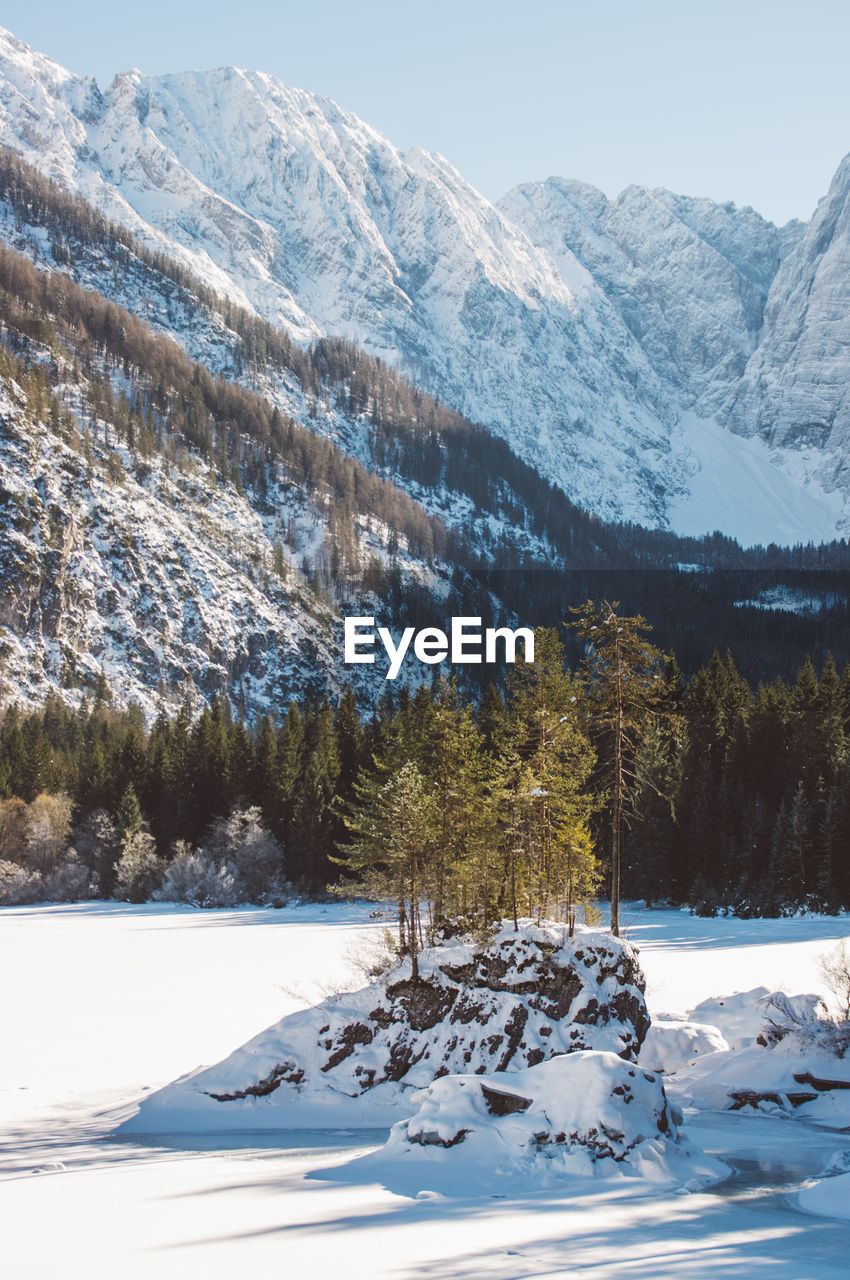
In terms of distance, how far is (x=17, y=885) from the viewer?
233 ft

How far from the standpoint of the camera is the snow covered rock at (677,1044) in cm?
2450

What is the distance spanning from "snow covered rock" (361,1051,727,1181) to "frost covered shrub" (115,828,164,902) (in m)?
57.0

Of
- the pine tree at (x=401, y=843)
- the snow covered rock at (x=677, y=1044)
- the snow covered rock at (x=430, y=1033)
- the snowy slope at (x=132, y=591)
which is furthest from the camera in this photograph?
the snowy slope at (x=132, y=591)

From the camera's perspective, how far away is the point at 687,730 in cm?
6756

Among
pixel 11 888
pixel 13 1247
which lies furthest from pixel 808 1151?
pixel 11 888

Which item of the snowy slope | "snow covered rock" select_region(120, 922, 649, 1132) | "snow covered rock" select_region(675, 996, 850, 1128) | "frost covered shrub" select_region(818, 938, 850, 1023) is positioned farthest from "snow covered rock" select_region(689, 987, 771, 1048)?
the snowy slope

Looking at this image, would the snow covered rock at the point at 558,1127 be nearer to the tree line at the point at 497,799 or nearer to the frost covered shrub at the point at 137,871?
the tree line at the point at 497,799

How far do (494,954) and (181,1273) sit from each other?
1408 cm

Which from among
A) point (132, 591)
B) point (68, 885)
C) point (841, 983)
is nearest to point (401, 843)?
point (841, 983)

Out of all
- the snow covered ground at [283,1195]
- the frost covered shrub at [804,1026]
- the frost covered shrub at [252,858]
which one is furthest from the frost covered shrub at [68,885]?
the frost covered shrub at [804,1026]

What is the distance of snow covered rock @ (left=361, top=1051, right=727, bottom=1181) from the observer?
1675cm

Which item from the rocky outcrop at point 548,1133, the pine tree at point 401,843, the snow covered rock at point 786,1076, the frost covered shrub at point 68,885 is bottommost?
the frost covered shrub at point 68,885

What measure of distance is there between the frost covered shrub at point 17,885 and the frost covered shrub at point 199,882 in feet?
30.9

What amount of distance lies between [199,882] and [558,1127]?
55.6 metres
